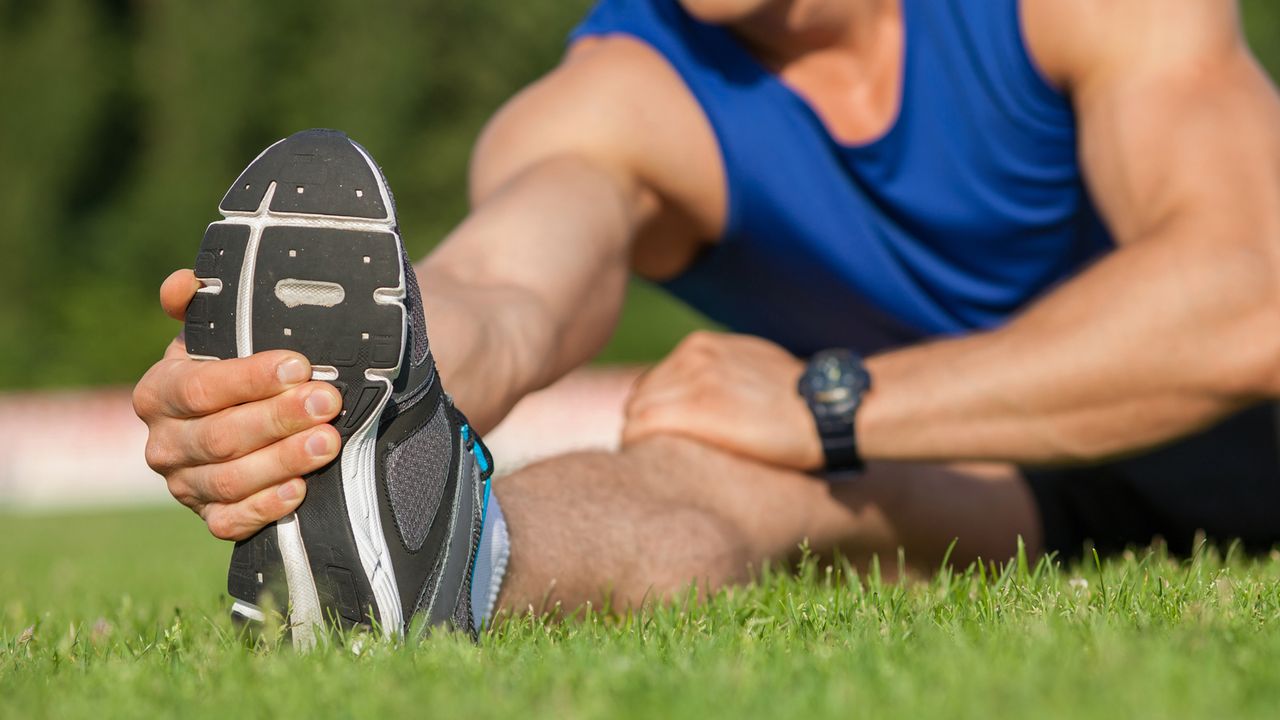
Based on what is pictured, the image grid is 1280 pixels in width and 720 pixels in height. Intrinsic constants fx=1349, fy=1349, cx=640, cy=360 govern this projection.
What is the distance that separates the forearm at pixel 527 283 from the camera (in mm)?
2109

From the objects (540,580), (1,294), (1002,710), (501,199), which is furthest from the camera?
(1,294)

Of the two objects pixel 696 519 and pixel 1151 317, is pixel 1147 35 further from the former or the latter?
pixel 696 519

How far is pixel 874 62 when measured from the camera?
3162mm

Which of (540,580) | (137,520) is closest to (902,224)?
(540,580)

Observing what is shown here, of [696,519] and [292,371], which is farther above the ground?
[292,371]

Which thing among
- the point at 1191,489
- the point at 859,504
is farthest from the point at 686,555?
the point at 1191,489

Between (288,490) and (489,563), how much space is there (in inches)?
14.7

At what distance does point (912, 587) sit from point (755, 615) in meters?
0.31

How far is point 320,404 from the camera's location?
1569 mm

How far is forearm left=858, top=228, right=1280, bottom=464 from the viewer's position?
2.38 metres

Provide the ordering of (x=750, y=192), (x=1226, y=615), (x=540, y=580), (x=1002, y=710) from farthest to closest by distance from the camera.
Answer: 1. (x=750, y=192)
2. (x=540, y=580)
3. (x=1226, y=615)
4. (x=1002, y=710)

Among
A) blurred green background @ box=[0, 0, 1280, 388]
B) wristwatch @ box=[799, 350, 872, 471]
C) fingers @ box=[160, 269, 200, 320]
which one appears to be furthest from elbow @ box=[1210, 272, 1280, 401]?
blurred green background @ box=[0, 0, 1280, 388]

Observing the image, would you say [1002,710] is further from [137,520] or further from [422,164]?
[422,164]

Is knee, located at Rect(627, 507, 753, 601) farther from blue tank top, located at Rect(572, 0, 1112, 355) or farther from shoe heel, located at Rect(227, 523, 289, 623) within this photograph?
blue tank top, located at Rect(572, 0, 1112, 355)
